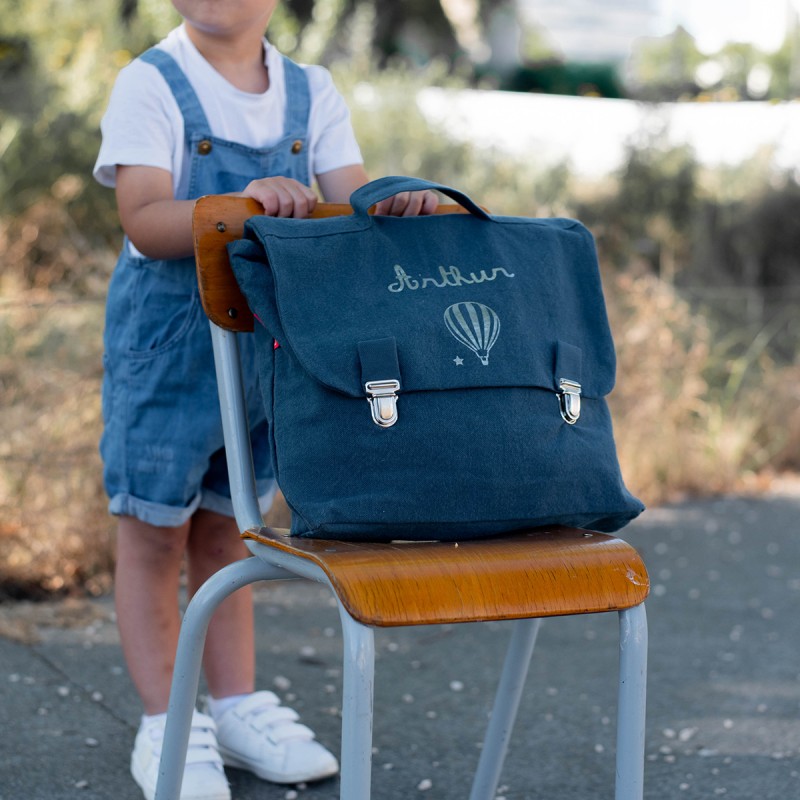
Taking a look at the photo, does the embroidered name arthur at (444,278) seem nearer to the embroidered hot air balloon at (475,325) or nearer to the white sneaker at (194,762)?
the embroidered hot air balloon at (475,325)

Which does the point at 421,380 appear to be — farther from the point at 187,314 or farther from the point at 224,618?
the point at 224,618

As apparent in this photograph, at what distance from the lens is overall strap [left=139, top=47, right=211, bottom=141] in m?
1.84

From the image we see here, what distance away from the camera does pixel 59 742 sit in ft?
7.38

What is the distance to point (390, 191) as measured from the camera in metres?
1.54

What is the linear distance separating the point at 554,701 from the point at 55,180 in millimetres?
4191

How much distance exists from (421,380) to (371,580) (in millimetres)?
277

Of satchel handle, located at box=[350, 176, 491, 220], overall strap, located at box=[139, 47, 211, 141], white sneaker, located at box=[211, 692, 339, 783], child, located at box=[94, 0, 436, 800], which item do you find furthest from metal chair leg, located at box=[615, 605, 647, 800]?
overall strap, located at box=[139, 47, 211, 141]

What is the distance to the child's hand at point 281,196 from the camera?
1.65 meters

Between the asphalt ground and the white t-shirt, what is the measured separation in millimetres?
1086

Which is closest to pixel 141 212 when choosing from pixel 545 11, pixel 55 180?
pixel 55 180

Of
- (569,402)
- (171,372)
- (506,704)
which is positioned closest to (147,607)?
(171,372)

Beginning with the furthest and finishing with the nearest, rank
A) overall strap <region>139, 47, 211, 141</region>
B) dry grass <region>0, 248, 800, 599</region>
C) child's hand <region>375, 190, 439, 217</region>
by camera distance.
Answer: dry grass <region>0, 248, 800, 599</region>
overall strap <region>139, 47, 211, 141</region>
child's hand <region>375, 190, 439, 217</region>

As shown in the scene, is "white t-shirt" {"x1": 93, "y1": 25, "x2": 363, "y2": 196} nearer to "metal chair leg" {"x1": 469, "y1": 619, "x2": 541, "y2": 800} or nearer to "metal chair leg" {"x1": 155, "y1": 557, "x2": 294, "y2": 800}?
"metal chair leg" {"x1": 155, "y1": 557, "x2": 294, "y2": 800}

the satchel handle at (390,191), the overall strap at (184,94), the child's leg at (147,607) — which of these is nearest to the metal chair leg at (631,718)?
the satchel handle at (390,191)
